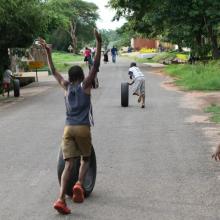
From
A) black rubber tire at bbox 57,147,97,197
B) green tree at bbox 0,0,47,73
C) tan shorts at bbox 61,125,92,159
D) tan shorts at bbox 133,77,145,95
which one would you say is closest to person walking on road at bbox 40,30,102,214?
tan shorts at bbox 61,125,92,159

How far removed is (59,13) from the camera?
31047mm

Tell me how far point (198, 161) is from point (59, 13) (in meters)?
22.5

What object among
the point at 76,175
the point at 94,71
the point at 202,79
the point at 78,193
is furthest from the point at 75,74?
the point at 202,79

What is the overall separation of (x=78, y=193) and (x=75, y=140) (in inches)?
24.4

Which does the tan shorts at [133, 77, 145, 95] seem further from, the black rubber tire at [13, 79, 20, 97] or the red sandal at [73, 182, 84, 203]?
the red sandal at [73, 182, 84, 203]

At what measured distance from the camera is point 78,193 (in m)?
7.02

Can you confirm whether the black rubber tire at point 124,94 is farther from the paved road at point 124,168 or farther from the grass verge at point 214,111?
the grass verge at point 214,111

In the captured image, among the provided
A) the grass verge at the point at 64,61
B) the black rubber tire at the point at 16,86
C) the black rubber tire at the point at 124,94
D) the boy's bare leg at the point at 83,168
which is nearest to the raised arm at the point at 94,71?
the boy's bare leg at the point at 83,168

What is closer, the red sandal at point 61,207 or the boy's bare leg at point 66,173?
the red sandal at point 61,207

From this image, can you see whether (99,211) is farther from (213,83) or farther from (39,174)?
(213,83)

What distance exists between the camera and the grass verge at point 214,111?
14873 mm

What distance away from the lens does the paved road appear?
6.91 meters

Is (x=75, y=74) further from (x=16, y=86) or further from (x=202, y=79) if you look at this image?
(x=202, y=79)

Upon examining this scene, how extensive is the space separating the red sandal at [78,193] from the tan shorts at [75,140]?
1.16ft
